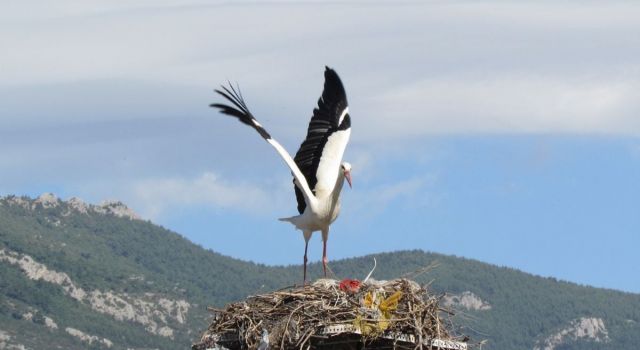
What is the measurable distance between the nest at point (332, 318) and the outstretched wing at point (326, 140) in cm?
446

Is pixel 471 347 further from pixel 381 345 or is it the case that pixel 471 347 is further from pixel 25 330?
pixel 25 330

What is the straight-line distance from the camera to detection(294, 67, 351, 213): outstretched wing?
68.1 feet

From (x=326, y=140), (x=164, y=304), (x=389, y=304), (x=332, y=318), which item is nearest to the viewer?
(x=332, y=318)

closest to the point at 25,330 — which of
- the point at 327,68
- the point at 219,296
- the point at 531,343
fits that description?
the point at 219,296

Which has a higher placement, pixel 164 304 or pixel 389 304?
pixel 164 304

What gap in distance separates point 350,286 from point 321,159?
220 inches

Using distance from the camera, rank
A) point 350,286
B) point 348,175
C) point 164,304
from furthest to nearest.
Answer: point 164,304
point 348,175
point 350,286

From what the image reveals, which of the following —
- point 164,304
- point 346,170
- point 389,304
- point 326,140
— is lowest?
point 389,304

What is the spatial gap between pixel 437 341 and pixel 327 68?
8372 millimetres

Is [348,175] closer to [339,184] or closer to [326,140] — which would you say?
[339,184]

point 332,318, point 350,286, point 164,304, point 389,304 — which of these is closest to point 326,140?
point 350,286

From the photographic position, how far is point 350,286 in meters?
15.8

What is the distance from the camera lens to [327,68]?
22797 mm

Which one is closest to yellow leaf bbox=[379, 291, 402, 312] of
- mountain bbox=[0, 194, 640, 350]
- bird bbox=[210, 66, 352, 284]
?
bird bbox=[210, 66, 352, 284]
